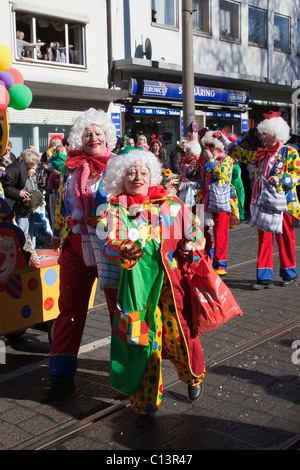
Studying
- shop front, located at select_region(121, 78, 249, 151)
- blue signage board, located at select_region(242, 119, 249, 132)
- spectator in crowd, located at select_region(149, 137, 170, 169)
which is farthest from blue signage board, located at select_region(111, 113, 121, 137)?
blue signage board, located at select_region(242, 119, 249, 132)

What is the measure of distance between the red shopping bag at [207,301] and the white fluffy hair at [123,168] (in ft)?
2.03

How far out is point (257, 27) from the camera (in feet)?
69.2

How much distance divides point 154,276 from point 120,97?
42.2 ft

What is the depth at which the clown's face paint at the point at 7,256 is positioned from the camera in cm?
423

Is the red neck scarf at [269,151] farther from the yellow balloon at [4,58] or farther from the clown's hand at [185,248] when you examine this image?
the clown's hand at [185,248]

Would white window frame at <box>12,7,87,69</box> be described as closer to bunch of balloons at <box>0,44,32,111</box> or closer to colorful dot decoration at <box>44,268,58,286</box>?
bunch of balloons at <box>0,44,32,111</box>

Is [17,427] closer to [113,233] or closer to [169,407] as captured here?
[169,407]

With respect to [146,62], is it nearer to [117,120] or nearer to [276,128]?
[117,120]

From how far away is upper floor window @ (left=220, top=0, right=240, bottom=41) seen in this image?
19.4 metres

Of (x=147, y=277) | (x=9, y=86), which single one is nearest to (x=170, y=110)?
(x=9, y=86)

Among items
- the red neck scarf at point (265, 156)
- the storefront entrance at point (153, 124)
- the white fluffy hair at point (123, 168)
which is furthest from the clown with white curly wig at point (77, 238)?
the storefront entrance at point (153, 124)

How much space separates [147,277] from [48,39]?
12.7m

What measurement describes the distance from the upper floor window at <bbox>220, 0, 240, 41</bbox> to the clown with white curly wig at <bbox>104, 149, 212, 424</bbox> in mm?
17297

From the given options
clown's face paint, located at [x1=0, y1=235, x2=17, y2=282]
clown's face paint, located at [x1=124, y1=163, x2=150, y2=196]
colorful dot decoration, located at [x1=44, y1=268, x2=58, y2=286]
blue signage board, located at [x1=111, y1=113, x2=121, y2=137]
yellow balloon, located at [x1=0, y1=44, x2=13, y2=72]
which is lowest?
colorful dot decoration, located at [x1=44, y1=268, x2=58, y2=286]
